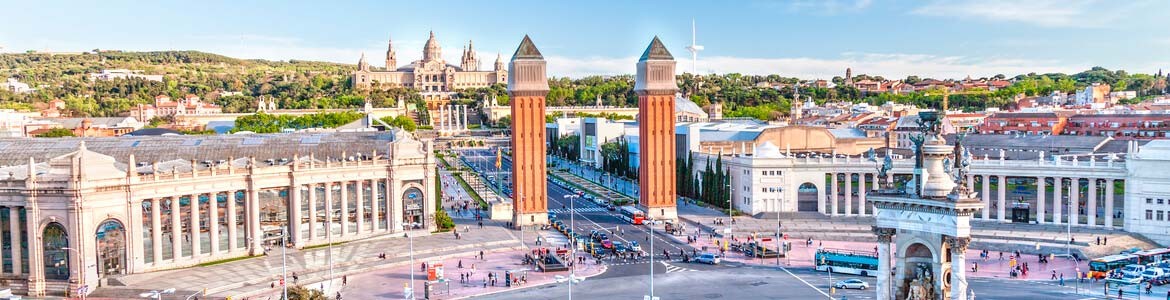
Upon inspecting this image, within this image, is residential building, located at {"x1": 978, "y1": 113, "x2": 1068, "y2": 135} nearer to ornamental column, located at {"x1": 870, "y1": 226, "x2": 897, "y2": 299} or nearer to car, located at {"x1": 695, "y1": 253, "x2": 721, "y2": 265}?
car, located at {"x1": 695, "y1": 253, "x2": 721, "y2": 265}

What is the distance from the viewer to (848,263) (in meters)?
63.8

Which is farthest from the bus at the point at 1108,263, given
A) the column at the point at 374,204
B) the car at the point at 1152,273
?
the column at the point at 374,204

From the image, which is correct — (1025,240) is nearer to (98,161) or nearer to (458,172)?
(98,161)

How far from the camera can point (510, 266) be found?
68.2m

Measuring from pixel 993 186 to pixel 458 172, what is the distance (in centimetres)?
7292

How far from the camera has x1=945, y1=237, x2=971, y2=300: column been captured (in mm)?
29953

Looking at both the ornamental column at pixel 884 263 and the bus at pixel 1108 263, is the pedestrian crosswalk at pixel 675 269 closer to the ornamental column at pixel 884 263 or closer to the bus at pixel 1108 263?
the bus at pixel 1108 263

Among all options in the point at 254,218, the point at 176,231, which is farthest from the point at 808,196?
the point at 176,231

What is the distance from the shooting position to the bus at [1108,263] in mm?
62075

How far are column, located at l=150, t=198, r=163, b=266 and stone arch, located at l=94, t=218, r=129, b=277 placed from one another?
188 cm

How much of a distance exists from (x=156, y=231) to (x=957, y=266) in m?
50.9

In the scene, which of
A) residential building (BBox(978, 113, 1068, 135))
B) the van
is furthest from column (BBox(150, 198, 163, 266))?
residential building (BBox(978, 113, 1068, 135))

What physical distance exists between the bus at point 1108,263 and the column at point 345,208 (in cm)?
5306

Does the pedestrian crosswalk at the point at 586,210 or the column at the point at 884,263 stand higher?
the column at the point at 884,263
